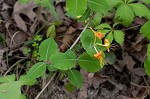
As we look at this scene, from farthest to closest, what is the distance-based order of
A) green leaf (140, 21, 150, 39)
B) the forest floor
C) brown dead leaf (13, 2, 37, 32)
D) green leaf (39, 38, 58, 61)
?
brown dead leaf (13, 2, 37, 32) → the forest floor → green leaf (140, 21, 150, 39) → green leaf (39, 38, 58, 61)

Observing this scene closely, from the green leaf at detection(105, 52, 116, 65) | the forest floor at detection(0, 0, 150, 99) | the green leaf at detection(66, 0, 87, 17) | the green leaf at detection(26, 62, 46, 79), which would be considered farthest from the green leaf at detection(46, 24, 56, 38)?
the green leaf at detection(66, 0, 87, 17)

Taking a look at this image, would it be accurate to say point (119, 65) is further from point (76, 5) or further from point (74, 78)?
point (76, 5)

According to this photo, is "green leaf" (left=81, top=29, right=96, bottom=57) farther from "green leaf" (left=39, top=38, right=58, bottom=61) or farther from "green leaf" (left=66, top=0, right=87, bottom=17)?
"green leaf" (left=39, top=38, right=58, bottom=61)

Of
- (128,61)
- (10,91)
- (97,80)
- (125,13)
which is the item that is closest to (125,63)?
(128,61)

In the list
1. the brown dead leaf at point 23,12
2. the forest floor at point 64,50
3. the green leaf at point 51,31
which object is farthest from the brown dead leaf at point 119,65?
the brown dead leaf at point 23,12

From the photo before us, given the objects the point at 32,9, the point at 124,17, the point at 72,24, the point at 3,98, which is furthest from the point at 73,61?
the point at 32,9

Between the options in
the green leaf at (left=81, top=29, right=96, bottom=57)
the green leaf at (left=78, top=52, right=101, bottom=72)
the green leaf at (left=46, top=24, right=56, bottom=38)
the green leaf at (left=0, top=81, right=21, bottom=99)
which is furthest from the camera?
the green leaf at (left=46, top=24, right=56, bottom=38)
